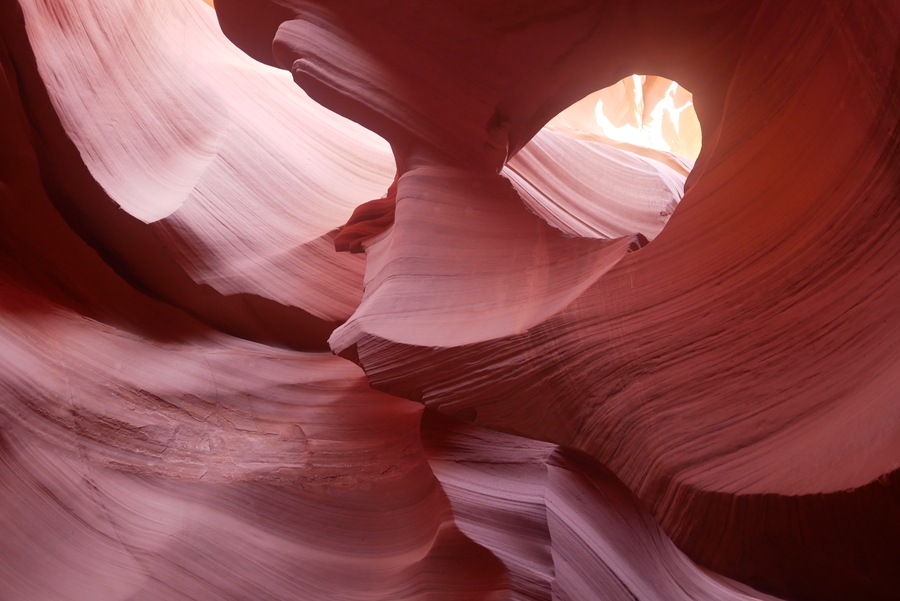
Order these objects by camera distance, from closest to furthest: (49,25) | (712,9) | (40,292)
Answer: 1. (712,9)
2. (40,292)
3. (49,25)

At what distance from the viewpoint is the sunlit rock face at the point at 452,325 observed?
4.34ft

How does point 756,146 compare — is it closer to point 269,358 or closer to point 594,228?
point 594,228

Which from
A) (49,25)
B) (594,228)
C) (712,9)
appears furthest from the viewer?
(594,228)

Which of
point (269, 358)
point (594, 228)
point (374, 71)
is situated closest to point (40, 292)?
point (269, 358)

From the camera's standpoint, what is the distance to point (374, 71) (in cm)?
189

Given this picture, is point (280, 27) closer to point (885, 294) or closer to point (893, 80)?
point (893, 80)

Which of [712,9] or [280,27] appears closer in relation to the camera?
[712,9]

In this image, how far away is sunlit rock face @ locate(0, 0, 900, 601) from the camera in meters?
1.32

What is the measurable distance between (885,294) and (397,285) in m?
1.10

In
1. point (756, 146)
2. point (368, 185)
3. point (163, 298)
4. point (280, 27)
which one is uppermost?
point (368, 185)

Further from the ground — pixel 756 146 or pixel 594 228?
pixel 594 228

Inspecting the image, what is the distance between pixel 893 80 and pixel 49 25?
8.64ft

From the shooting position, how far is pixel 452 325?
5.41ft

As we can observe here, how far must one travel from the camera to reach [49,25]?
2.37 meters
